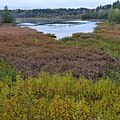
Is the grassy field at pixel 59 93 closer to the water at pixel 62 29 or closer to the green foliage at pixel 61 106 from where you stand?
the green foliage at pixel 61 106

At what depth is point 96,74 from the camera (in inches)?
591

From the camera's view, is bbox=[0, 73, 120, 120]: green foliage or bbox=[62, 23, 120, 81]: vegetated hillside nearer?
bbox=[0, 73, 120, 120]: green foliage

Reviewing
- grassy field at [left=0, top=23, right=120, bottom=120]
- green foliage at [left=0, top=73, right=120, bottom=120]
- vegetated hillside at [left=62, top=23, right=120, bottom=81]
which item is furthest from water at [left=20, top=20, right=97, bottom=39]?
green foliage at [left=0, top=73, right=120, bottom=120]

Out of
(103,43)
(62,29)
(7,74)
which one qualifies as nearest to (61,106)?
(7,74)

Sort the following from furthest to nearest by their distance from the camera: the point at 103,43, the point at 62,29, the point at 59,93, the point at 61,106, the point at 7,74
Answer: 1. the point at 62,29
2. the point at 103,43
3. the point at 7,74
4. the point at 59,93
5. the point at 61,106

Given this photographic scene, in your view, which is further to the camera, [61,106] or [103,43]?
[103,43]

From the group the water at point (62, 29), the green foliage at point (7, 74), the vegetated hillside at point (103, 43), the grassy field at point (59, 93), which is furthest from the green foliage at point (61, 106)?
the water at point (62, 29)

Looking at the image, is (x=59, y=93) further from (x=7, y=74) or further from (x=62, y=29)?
(x=62, y=29)

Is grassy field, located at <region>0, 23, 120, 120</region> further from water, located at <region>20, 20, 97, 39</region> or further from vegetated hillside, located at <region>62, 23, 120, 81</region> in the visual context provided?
water, located at <region>20, 20, 97, 39</region>

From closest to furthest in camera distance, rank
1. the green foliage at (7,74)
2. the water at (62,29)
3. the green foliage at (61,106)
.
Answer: the green foliage at (61,106), the green foliage at (7,74), the water at (62,29)

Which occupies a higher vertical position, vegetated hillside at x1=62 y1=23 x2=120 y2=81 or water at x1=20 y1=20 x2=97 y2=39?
vegetated hillside at x1=62 y1=23 x2=120 y2=81

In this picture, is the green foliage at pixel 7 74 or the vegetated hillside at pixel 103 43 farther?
the vegetated hillside at pixel 103 43

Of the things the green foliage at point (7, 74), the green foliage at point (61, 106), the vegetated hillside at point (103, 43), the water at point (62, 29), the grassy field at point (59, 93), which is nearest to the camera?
the green foliage at point (61, 106)

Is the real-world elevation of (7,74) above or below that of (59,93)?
below
